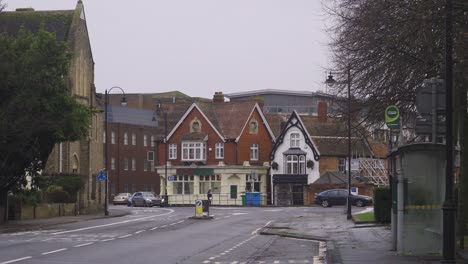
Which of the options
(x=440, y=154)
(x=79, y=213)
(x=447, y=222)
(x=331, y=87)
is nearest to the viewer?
(x=447, y=222)

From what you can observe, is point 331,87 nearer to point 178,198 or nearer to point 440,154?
point 440,154

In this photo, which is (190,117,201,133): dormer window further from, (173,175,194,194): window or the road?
the road

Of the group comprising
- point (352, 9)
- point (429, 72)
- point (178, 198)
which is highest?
point (352, 9)

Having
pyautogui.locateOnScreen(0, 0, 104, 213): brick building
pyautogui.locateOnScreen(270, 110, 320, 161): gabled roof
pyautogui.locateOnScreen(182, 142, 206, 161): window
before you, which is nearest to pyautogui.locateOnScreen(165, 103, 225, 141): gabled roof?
pyautogui.locateOnScreen(182, 142, 206, 161): window

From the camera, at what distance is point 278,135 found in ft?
302

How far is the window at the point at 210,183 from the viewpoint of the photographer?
8875cm

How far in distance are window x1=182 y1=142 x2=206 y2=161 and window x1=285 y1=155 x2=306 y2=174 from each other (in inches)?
372

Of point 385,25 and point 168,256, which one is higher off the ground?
point 385,25

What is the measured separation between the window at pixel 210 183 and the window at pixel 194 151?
7.42 ft

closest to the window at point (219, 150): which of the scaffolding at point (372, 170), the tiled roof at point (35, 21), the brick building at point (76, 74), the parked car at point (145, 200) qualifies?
the parked car at point (145, 200)

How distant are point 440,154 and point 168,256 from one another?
7.41 m

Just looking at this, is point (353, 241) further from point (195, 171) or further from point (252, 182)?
point (195, 171)

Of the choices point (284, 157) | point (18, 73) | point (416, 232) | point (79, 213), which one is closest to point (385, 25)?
point (416, 232)

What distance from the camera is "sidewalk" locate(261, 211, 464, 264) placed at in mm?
18891
